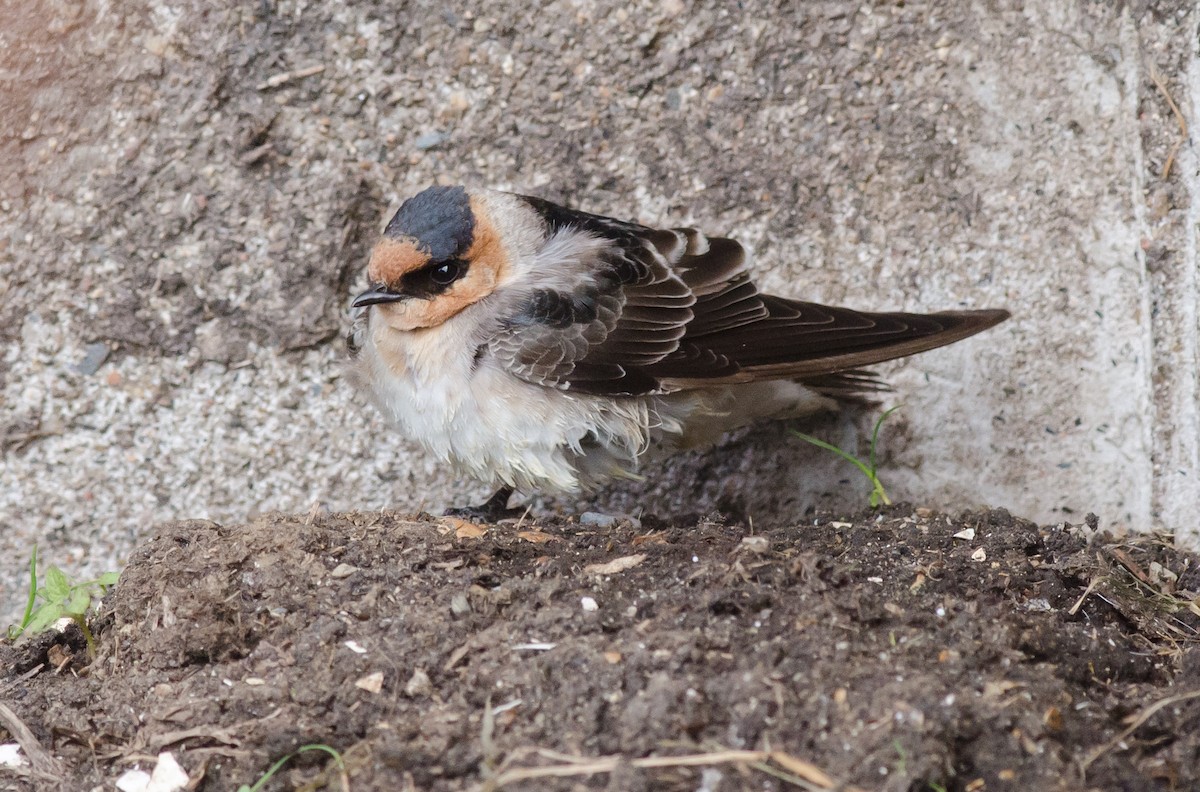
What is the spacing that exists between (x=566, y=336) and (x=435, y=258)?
18.2 inches

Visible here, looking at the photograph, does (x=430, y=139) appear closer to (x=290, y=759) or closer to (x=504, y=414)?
(x=504, y=414)

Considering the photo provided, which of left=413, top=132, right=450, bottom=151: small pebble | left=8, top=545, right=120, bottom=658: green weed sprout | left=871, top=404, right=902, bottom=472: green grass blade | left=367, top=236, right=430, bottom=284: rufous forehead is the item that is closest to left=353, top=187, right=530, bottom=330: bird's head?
left=367, top=236, right=430, bottom=284: rufous forehead

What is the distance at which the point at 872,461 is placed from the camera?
3.90 metres

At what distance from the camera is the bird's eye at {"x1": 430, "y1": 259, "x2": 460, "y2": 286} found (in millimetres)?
3582

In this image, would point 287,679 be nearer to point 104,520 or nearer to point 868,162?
point 104,520

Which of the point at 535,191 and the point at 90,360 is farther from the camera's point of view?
the point at 535,191

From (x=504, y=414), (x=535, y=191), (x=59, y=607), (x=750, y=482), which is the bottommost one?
(x=750, y=482)

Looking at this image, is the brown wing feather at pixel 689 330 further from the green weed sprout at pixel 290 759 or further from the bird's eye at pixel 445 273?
the green weed sprout at pixel 290 759

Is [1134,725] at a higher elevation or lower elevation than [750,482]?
higher

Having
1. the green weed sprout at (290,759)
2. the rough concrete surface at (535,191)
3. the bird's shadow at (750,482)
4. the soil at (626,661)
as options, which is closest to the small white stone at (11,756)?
the soil at (626,661)

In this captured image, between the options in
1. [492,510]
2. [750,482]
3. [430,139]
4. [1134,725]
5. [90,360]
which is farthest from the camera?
[750,482]

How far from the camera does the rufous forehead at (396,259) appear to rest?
3494 mm

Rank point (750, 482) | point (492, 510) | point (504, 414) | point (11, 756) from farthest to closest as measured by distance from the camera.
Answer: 1. point (750, 482)
2. point (492, 510)
3. point (504, 414)
4. point (11, 756)

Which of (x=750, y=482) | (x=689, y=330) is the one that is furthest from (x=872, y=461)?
(x=689, y=330)
